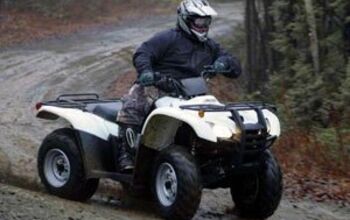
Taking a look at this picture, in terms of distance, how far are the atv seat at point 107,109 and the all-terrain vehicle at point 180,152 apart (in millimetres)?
11

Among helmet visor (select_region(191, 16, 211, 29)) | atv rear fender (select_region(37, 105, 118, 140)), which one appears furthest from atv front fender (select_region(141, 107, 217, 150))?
helmet visor (select_region(191, 16, 211, 29))

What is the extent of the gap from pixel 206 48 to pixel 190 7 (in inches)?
22.5

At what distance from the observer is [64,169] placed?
27.2 ft

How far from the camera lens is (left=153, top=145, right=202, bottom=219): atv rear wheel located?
6.91m

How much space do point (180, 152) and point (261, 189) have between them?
0.96 metres

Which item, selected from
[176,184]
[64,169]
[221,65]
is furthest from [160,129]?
[64,169]

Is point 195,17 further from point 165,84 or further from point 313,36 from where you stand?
point 313,36

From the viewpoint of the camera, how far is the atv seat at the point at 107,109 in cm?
813

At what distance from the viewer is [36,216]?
21.8 feet

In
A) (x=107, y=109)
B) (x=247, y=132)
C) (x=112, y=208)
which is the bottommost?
(x=112, y=208)

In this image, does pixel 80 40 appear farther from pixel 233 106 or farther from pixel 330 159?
pixel 233 106

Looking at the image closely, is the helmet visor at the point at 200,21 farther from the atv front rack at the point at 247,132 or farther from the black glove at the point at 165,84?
the atv front rack at the point at 247,132

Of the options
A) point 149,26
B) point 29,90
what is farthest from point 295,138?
point 149,26

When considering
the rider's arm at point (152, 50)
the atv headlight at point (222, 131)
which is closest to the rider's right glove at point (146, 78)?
the rider's arm at point (152, 50)
